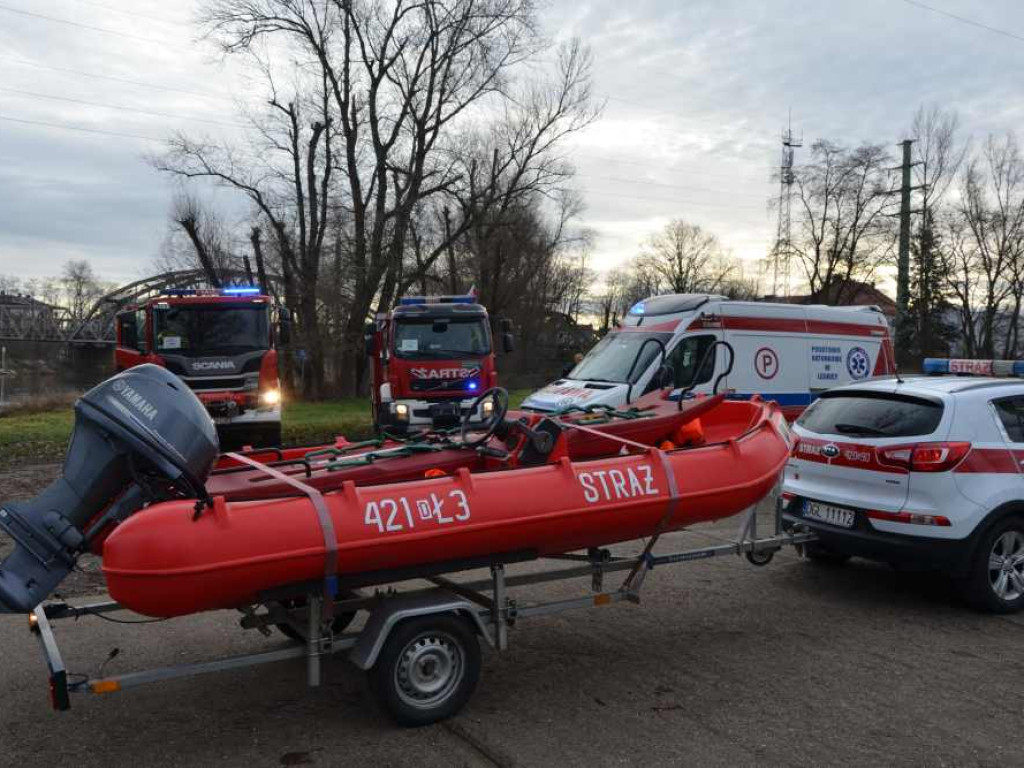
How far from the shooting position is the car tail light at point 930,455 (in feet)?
19.4

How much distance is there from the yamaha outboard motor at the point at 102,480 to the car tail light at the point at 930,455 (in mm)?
4716

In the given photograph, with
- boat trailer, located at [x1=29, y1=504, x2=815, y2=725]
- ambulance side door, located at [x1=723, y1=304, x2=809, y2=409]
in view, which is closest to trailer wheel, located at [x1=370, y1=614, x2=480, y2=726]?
boat trailer, located at [x1=29, y1=504, x2=815, y2=725]

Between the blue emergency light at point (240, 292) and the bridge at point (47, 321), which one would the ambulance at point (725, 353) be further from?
the bridge at point (47, 321)

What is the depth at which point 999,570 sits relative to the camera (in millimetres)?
6113

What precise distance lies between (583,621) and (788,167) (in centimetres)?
4496

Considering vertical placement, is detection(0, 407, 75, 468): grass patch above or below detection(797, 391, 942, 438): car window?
below

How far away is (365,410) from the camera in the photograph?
25250 mm

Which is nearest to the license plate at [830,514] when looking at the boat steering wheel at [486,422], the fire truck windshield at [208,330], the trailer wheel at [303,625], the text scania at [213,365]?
the boat steering wheel at [486,422]

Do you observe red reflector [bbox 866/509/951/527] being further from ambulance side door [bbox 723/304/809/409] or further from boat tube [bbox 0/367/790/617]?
ambulance side door [bbox 723/304/809/409]

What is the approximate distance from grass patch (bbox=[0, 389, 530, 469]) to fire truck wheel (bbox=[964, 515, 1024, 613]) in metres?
12.4

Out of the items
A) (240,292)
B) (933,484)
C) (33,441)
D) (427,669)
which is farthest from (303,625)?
(33,441)

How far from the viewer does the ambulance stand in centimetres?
1282

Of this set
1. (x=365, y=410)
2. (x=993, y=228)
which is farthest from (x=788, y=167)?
(x=365, y=410)

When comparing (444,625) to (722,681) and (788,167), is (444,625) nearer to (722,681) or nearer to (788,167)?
(722,681)
